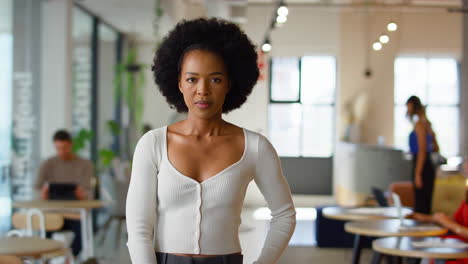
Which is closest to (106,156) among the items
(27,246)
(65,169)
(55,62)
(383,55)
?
(55,62)

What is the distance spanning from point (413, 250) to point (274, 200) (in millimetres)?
2696

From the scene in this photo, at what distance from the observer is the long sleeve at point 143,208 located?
7.06ft

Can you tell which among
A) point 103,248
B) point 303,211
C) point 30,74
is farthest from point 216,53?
point 303,211

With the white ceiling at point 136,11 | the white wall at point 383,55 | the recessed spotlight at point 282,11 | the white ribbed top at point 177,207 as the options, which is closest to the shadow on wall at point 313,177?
the white wall at point 383,55

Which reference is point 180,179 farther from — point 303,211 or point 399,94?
point 399,94

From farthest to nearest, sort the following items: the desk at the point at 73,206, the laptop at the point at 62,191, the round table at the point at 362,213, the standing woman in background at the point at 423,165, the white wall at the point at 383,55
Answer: the white wall at the point at 383,55 < the standing woman in background at the point at 423,165 < the laptop at the point at 62,191 < the round table at the point at 362,213 < the desk at the point at 73,206

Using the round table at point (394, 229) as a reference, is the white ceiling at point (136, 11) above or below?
above

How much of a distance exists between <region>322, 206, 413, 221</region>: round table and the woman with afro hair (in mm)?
5082

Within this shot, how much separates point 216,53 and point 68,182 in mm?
5937

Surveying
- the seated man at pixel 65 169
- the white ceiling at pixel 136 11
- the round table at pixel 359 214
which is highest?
the white ceiling at pixel 136 11

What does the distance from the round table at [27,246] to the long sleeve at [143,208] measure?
8.52 ft

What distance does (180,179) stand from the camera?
216 centimetres

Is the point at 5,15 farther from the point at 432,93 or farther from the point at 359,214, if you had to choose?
the point at 432,93

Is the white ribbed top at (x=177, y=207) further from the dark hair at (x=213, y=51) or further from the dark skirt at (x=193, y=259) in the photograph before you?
the dark hair at (x=213, y=51)
